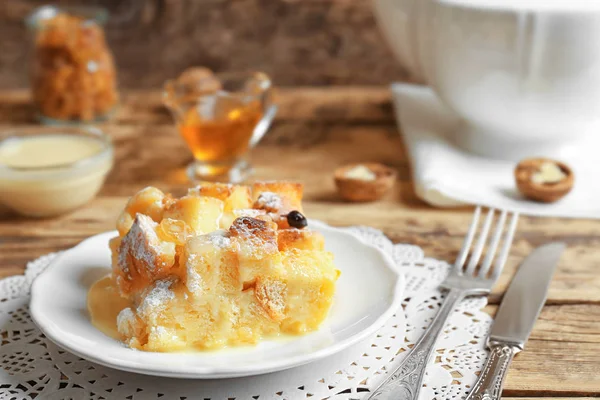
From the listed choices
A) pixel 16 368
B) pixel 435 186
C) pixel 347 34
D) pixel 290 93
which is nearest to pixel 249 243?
pixel 16 368

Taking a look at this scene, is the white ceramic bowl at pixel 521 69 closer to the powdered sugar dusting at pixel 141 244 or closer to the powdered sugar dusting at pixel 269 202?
the powdered sugar dusting at pixel 269 202

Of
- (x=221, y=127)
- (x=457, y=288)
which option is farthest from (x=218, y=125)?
(x=457, y=288)

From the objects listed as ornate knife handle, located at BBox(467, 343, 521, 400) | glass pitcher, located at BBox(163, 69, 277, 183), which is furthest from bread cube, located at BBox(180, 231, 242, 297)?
glass pitcher, located at BBox(163, 69, 277, 183)

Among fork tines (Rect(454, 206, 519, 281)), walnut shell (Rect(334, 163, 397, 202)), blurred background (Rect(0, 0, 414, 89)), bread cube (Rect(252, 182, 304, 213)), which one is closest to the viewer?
bread cube (Rect(252, 182, 304, 213))

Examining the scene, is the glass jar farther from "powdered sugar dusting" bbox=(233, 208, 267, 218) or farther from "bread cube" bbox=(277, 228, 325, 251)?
"bread cube" bbox=(277, 228, 325, 251)

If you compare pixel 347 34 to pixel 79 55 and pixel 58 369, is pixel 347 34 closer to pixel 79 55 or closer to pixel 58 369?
pixel 79 55

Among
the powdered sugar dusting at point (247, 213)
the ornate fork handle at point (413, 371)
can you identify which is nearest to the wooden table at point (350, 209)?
the ornate fork handle at point (413, 371)

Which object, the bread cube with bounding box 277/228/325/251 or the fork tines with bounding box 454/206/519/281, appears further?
the fork tines with bounding box 454/206/519/281

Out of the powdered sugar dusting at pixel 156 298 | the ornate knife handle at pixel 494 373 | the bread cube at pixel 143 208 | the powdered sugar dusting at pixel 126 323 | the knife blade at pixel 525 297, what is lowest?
the knife blade at pixel 525 297
